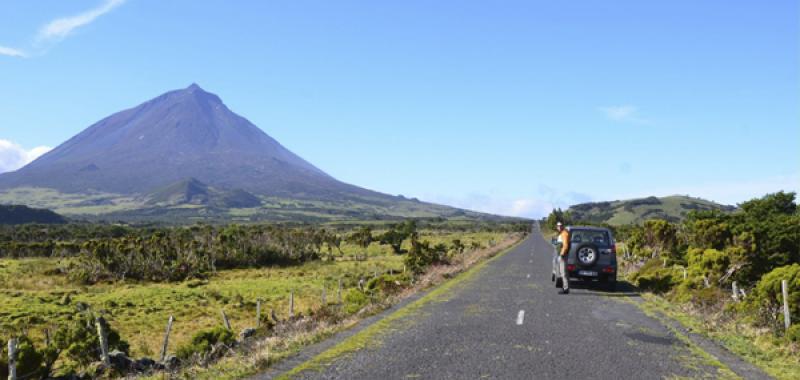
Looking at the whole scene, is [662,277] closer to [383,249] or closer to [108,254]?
[108,254]

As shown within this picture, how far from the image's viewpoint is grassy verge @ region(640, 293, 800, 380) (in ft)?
29.1

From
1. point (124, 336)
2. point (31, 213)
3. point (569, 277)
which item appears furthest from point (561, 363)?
point (31, 213)

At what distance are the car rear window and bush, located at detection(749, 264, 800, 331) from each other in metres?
5.76

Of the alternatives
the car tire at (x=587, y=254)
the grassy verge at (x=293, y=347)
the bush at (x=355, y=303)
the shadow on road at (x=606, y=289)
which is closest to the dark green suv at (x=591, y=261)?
the car tire at (x=587, y=254)

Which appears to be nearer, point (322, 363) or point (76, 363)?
point (322, 363)

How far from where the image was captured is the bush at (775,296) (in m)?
12.3

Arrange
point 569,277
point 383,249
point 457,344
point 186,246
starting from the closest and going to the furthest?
point 457,344
point 569,277
point 186,246
point 383,249

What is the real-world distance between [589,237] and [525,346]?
10.8m

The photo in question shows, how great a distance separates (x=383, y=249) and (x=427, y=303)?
66.1 m

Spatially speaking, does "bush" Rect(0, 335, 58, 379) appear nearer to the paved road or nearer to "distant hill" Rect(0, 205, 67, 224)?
the paved road

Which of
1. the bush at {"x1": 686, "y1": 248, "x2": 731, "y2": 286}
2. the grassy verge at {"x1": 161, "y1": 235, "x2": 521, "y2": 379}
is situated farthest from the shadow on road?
the grassy verge at {"x1": 161, "y1": 235, "x2": 521, "y2": 379}

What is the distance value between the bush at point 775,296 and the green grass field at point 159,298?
14223mm

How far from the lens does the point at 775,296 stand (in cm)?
1313

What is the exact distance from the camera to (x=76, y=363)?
56.7 feet
